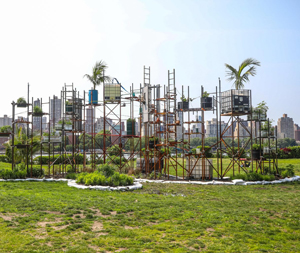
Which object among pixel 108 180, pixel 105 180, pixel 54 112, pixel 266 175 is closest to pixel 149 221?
pixel 108 180

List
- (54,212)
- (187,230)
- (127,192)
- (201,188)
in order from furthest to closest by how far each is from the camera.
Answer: (201,188) < (127,192) < (54,212) < (187,230)

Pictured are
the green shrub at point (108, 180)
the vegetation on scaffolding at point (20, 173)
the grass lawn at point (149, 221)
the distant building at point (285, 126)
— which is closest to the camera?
the grass lawn at point (149, 221)

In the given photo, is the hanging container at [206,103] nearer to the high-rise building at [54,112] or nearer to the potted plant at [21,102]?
the high-rise building at [54,112]

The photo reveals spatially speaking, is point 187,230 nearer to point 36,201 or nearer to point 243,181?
point 36,201

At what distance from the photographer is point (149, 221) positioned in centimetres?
954

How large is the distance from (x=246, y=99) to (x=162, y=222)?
12.2 m

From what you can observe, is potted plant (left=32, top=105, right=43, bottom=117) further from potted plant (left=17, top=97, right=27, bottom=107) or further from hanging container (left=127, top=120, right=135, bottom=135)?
hanging container (left=127, top=120, right=135, bottom=135)

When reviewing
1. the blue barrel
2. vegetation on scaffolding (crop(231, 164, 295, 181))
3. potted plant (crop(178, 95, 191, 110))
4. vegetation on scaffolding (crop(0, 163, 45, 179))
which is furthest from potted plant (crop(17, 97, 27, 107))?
vegetation on scaffolding (crop(231, 164, 295, 181))

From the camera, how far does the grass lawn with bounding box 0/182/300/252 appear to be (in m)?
7.38

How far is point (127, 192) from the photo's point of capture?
48.8 ft

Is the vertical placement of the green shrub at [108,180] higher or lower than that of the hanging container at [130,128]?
lower

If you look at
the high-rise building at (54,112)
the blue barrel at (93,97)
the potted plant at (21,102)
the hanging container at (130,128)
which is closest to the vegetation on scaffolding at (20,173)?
the potted plant at (21,102)

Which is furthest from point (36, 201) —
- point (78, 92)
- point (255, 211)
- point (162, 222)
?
point (78, 92)

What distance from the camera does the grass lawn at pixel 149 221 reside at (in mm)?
7375
